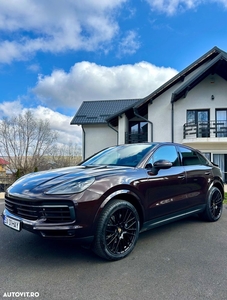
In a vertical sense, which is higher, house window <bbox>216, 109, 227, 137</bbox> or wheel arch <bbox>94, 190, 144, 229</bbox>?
house window <bbox>216, 109, 227, 137</bbox>

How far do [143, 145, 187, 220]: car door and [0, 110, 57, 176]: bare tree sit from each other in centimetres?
2025

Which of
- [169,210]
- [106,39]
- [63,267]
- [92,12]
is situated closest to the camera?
[63,267]

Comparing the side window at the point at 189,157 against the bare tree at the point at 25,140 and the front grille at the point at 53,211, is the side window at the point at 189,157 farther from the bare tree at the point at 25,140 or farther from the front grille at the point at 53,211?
the bare tree at the point at 25,140

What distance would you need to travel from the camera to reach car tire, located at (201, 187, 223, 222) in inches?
167

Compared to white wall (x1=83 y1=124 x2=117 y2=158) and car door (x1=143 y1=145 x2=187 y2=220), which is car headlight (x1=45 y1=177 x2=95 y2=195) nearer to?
car door (x1=143 y1=145 x2=187 y2=220)

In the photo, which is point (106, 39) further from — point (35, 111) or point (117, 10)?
point (35, 111)

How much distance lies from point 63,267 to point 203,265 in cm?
176

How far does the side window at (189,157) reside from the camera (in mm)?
3985

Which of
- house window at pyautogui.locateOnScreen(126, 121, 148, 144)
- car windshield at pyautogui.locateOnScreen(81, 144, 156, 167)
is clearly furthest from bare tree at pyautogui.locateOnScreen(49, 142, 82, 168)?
car windshield at pyautogui.locateOnScreen(81, 144, 156, 167)

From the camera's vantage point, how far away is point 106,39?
1315 centimetres

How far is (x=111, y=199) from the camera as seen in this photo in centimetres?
265

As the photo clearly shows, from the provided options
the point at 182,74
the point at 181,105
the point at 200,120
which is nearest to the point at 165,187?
the point at 181,105

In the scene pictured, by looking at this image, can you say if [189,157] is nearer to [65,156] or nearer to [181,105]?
[181,105]

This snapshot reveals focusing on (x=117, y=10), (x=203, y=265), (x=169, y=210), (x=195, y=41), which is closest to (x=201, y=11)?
(x=195, y=41)
